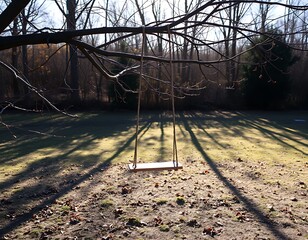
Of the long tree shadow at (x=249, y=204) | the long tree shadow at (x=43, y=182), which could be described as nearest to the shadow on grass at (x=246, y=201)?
the long tree shadow at (x=249, y=204)

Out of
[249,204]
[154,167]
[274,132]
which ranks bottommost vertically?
[249,204]

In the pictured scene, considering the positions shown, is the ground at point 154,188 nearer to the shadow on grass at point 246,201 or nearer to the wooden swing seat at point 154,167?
the shadow on grass at point 246,201

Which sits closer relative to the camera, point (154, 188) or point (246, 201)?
point (246, 201)

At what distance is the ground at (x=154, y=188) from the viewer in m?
4.48

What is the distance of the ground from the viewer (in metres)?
4.48

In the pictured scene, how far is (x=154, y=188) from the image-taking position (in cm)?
607

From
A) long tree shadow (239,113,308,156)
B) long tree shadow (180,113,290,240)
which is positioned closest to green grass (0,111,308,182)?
long tree shadow (239,113,308,156)

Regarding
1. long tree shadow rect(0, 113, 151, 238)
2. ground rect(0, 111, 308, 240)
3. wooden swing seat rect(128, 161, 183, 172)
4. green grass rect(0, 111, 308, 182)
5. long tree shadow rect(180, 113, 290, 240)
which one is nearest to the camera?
wooden swing seat rect(128, 161, 183, 172)

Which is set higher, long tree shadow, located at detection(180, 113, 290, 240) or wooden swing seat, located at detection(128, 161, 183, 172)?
wooden swing seat, located at detection(128, 161, 183, 172)

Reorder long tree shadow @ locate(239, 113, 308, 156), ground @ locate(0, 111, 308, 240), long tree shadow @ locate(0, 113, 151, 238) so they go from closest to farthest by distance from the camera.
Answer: ground @ locate(0, 111, 308, 240)
long tree shadow @ locate(0, 113, 151, 238)
long tree shadow @ locate(239, 113, 308, 156)

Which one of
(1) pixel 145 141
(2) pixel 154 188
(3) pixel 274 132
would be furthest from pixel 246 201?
(3) pixel 274 132

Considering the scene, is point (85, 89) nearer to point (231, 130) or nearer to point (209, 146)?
point (231, 130)

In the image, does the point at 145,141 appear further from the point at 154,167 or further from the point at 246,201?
the point at 154,167

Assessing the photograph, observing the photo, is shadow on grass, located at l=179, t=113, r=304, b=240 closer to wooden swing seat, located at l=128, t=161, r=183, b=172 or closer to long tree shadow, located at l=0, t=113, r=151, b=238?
wooden swing seat, located at l=128, t=161, r=183, b=172
